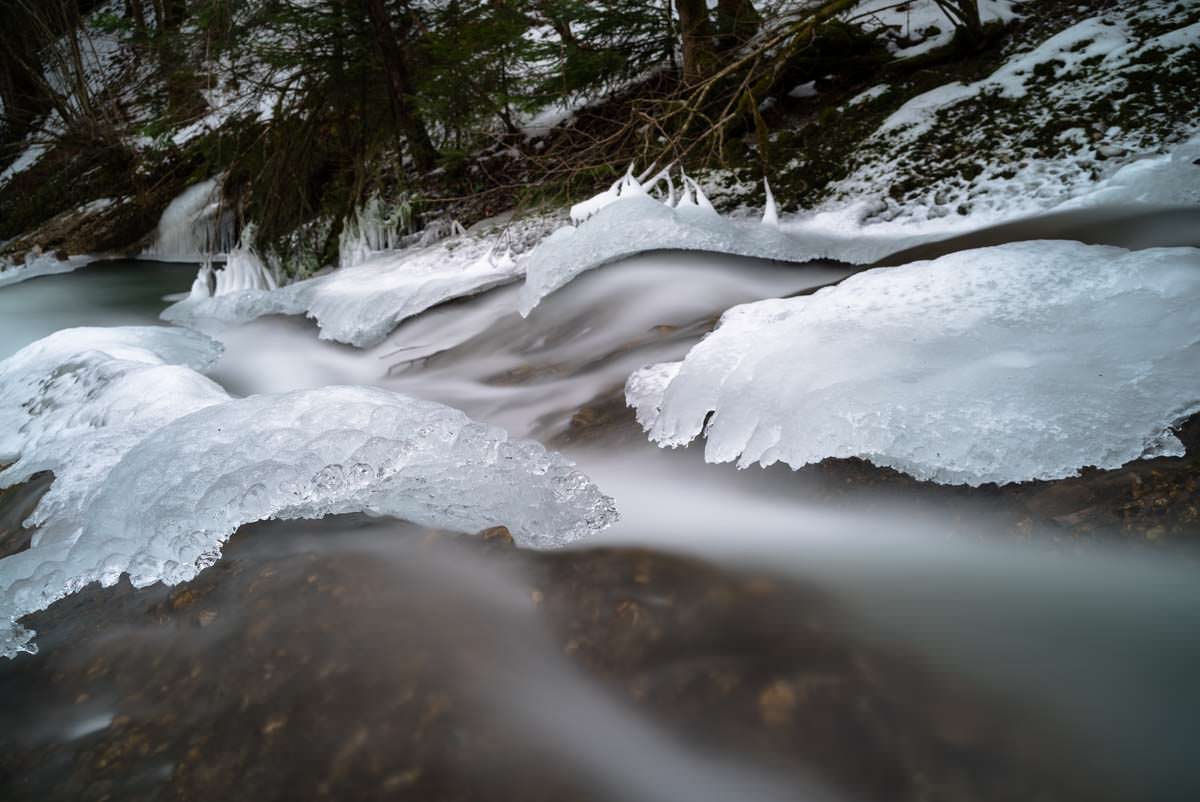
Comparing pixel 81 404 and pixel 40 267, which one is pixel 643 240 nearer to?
pixel 81 404

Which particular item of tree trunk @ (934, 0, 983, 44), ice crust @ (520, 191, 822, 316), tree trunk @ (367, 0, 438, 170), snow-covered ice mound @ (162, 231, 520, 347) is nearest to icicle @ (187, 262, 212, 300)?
snow-covered ice mound @ (162, 231, 520, 347)

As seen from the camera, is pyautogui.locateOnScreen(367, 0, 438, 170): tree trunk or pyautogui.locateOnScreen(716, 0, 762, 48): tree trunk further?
pyautogui.locateOnScreen(367, 0, 438, 170): tree trunk

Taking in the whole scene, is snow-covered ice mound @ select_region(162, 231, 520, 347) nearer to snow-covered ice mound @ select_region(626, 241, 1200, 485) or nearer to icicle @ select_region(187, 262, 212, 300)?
icicle @ select_region(187, 262, 212, 300)

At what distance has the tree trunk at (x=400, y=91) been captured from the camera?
550cm

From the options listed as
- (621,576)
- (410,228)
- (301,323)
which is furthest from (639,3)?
(621,576)

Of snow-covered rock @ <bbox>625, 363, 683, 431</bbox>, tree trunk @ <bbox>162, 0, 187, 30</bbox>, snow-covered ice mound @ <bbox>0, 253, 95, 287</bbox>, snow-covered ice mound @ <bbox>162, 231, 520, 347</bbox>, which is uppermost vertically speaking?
tree trunk @ <bbox>162, 0, 187, 30</bbox>

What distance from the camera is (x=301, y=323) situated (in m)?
4.67

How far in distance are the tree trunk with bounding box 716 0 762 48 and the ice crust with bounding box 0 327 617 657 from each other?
4109mm

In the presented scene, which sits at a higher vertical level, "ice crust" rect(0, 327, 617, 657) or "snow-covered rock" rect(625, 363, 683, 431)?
"ice crust" rect(0, 327, 617, 657)

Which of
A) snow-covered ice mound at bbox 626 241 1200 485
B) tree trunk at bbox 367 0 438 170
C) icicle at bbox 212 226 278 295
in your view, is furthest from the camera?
icicle at bbox 212 226 278 295

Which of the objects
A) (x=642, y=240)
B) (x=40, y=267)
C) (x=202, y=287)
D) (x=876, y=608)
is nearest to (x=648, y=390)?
(x=642, y=240)

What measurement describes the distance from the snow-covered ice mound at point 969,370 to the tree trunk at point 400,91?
4914 millimetres

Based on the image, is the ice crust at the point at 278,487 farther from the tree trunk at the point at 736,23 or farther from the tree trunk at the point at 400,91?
the tree trunk at the point at 400,91

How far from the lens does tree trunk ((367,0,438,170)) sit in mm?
5496
